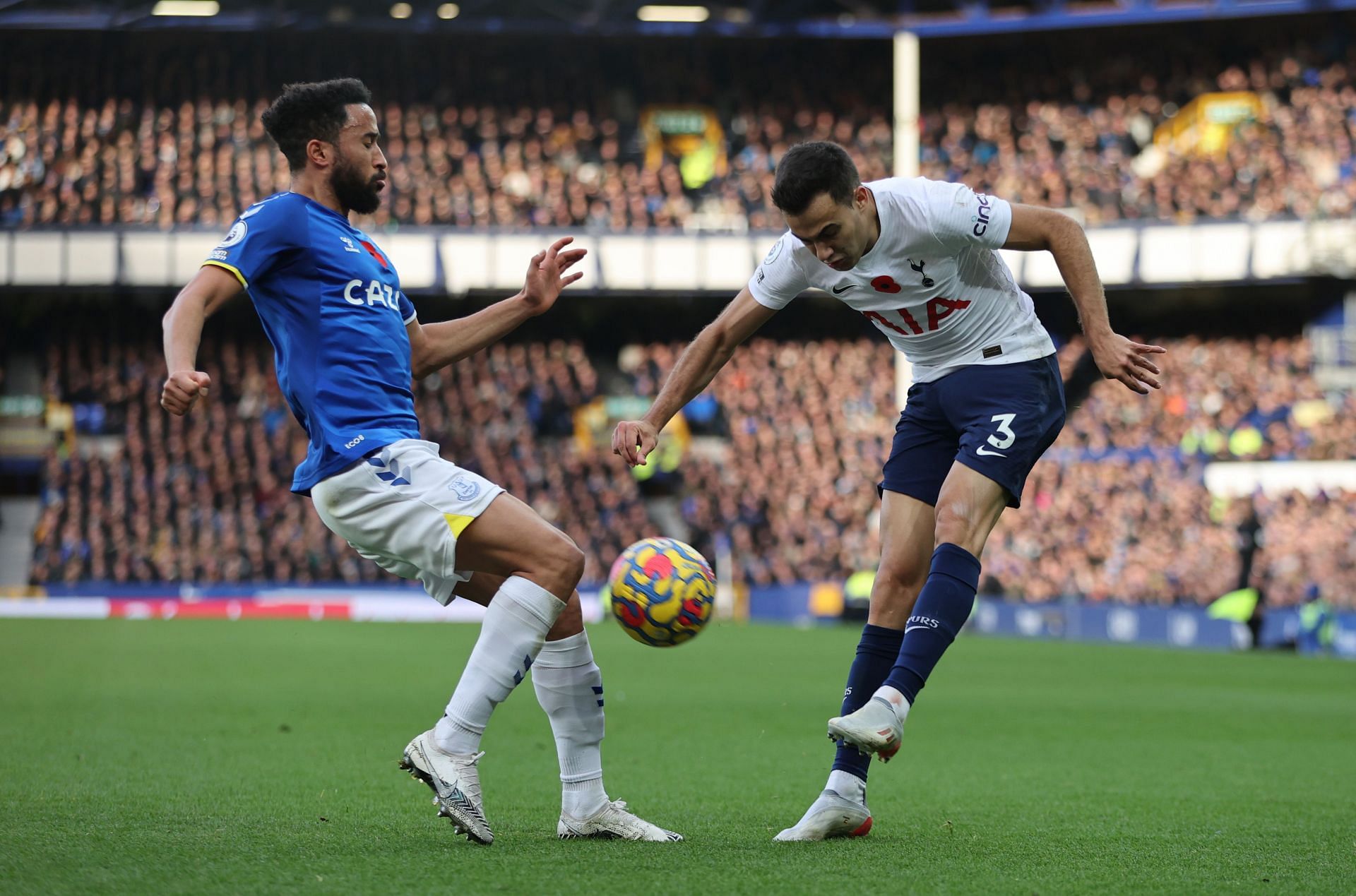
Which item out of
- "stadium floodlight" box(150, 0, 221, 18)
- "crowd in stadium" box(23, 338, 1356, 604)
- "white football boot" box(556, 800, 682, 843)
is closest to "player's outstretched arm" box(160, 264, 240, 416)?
"white football boot" box(556, 800, 682, 843)

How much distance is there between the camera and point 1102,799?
6383mm

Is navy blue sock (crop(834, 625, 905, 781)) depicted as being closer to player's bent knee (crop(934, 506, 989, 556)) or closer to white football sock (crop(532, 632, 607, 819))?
player's bent knee (crop(934, 506, 989, 556))

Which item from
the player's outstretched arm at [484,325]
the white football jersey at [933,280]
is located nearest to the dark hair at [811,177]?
the white football jersey at [933,280]

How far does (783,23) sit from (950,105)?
451 cm

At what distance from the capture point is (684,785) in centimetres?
680

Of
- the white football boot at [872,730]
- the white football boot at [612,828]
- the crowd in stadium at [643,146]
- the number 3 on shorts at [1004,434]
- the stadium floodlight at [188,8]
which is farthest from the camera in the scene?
the stadium floodlight at [188,8]

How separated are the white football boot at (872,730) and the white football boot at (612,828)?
817mm

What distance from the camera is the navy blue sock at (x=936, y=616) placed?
4.70m

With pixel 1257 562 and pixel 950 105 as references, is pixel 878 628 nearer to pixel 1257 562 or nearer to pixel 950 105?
pixel 1257 562

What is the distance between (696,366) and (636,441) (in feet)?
1.25

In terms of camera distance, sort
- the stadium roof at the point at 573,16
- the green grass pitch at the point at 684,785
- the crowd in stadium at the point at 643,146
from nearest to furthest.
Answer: the green grass pitch at the point at 684,785 < the crowd in stadium at the point at 643,146 < the stadium roof at the point at 573,16

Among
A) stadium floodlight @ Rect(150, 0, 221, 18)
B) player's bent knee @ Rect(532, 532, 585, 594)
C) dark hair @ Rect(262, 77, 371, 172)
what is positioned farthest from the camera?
stadium floodlight @ Rect(150, 0, 221, 18)

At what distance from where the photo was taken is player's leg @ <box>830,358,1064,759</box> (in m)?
Answer: 4.54

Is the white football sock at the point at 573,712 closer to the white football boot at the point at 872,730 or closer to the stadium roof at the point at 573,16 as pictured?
the white football boot at the point at 872,730
